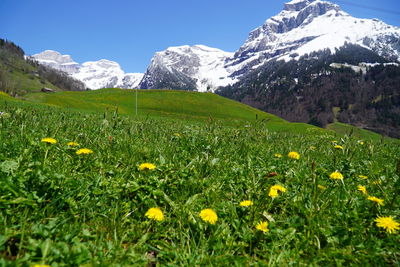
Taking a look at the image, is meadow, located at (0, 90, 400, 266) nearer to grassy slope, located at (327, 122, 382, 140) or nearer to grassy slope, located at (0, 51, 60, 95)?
grassy slope, located at (327, 122, 382, 140)

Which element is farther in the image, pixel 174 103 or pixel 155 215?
pixel 174 103

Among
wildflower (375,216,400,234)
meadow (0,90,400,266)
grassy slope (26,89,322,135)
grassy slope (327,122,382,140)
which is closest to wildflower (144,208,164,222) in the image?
meadow (0,90,400,266)

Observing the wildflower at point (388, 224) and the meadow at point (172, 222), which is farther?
the wildflower at point (388, 224)

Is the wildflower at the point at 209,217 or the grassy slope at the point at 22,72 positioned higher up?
the grassy slope at the point at 22,72

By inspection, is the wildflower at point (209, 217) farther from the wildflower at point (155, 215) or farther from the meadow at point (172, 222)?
the wildflower at point (155, 215)

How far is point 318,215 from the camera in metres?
2.57

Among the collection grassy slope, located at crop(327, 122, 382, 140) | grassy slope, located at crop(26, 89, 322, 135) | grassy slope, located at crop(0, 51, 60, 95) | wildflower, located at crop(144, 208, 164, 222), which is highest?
grassy slope, located at crop(0, 51, 60, 95)

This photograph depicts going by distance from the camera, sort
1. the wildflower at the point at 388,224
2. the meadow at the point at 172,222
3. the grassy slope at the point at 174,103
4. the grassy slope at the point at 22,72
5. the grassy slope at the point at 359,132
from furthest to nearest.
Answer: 1. the grassy slope at the point at 22,72
2. the grassy slope at the point at 174,103
3. the grassy slope at the point at 359,132
4. the wildflower at the point at 388,224
5. the meadow at the point at 172,222

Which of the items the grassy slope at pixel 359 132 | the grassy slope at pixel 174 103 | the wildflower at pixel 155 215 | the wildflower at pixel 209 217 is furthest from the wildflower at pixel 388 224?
the grassy slope at pixel 174 103

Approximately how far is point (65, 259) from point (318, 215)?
2.23 metres

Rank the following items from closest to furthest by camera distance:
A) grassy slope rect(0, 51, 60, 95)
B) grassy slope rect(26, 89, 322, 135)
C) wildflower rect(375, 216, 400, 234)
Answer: wildflower rect(375, 216, 400, 234)
grassy slope rect(26, 89, 322, 135)
grassy slope rect(0, 51, 60, 95)

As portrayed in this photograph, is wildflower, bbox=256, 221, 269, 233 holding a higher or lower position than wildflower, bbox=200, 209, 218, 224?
lower

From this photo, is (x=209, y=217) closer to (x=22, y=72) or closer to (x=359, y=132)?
(x=359, y=132)

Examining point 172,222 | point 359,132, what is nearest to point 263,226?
point 172,222
